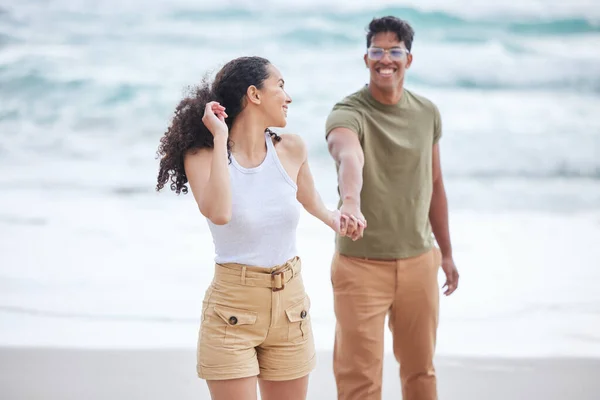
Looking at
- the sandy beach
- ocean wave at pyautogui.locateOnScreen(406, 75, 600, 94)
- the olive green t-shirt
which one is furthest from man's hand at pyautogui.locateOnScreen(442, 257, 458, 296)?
ocean wave at pyautogui.locateOnScreen(406, 75, 600, 94)

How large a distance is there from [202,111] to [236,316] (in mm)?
579

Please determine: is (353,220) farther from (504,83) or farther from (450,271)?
(504,83)

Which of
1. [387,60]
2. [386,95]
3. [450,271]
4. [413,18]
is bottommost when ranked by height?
[450,271]

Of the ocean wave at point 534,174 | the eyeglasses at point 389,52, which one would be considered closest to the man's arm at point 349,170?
the eyeglasses at point 389,52

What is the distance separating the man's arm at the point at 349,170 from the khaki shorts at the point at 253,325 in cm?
28

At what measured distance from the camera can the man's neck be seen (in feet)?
10.7

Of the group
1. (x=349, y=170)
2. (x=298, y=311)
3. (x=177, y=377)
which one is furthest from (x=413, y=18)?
(x=298, y=311)

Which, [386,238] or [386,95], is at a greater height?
[386,95]

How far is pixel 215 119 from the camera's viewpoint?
8.39 feet

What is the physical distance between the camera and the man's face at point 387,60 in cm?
325

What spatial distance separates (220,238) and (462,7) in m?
14.0

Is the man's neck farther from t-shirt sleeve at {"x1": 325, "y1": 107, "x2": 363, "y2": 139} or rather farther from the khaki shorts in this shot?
the khaki shorts

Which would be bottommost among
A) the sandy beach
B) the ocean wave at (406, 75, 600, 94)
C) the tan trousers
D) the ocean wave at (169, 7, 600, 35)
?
the sandy beach

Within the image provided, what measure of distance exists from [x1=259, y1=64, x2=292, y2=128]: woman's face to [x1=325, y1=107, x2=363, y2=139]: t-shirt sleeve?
45 centimetres
